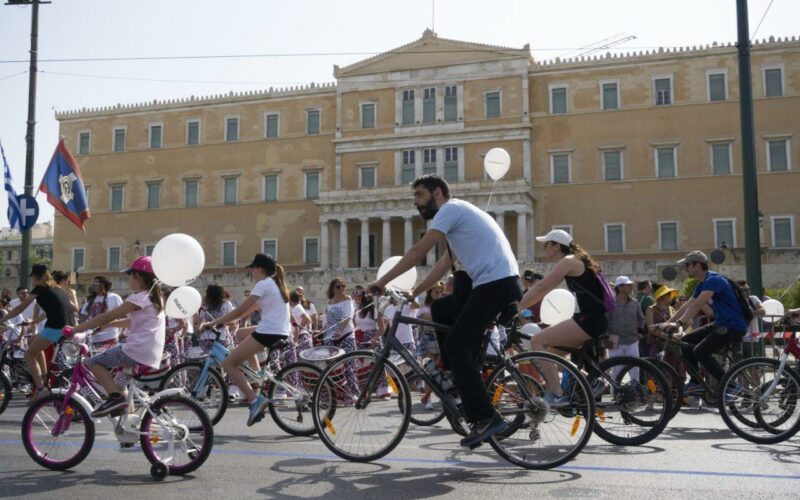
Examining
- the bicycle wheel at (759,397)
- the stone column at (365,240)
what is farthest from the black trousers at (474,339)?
the stone column at (365,240)

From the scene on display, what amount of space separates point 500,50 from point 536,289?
39392mm

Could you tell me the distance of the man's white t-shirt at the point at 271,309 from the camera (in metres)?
7.27

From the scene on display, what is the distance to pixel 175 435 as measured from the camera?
17.2ft

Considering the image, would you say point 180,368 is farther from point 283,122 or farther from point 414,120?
point 283,122

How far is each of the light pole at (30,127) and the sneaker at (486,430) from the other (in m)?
11.8

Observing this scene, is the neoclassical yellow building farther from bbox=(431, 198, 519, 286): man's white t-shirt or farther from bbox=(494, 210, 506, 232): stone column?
bbox=(431, 198, 519, 286): man's white t-shirt

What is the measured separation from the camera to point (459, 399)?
18.2 ft

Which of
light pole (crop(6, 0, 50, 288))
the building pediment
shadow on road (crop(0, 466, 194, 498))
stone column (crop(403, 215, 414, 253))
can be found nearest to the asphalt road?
shadow on road (crop(0, 466, 194, 498))

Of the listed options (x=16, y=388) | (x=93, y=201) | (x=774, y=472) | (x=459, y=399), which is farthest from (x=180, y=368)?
(x=93, y=201)

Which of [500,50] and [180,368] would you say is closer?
[180,368]

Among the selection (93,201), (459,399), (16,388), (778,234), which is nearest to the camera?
(459,399)

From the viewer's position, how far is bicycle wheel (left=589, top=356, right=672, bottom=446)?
608 centimetres

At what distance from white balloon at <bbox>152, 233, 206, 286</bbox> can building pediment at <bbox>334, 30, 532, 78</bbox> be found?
37.9 metres

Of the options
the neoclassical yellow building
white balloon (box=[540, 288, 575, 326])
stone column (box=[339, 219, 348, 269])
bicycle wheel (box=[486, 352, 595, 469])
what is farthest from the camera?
stone column (box=[339, 219, 348, 269])
